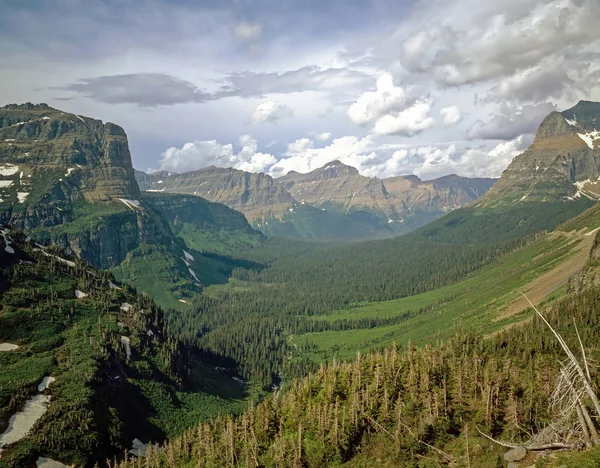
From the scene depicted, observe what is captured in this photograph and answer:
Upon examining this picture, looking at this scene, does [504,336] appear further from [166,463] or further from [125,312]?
[125,312]

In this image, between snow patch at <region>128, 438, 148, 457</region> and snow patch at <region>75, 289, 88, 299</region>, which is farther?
snow patch at <region>75, 289, 88, 299</region>

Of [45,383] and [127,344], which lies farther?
[127,344]

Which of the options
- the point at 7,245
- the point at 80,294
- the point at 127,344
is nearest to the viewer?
the point at 127,344

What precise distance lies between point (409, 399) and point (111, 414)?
266 ft

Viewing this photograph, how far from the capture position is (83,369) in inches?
4722

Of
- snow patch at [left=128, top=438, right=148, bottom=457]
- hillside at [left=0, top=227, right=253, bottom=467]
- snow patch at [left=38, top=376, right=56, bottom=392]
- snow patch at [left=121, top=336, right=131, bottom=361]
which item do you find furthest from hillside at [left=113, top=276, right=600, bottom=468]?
snow patch at [left=121, top=336, right=131, bottom=361]

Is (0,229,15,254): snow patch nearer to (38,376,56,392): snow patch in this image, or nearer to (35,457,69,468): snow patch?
(38,376,56,392): snow patch

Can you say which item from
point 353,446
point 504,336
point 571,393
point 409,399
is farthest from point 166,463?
point 504,336

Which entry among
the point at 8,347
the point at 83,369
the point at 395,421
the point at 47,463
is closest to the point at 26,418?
the point at 47,463

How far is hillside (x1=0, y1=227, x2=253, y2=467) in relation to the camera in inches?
3935

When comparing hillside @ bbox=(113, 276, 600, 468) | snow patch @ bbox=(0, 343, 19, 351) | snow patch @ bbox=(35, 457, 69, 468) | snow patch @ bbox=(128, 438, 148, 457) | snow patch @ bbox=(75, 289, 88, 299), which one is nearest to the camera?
hillside @ bbox=(113, 276, 600, 468)

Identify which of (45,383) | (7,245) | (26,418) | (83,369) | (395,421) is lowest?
(26,418)

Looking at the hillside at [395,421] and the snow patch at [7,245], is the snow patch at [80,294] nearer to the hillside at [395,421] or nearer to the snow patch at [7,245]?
the snow patch at [7,245]

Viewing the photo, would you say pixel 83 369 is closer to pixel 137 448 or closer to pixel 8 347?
pixel 8 347
